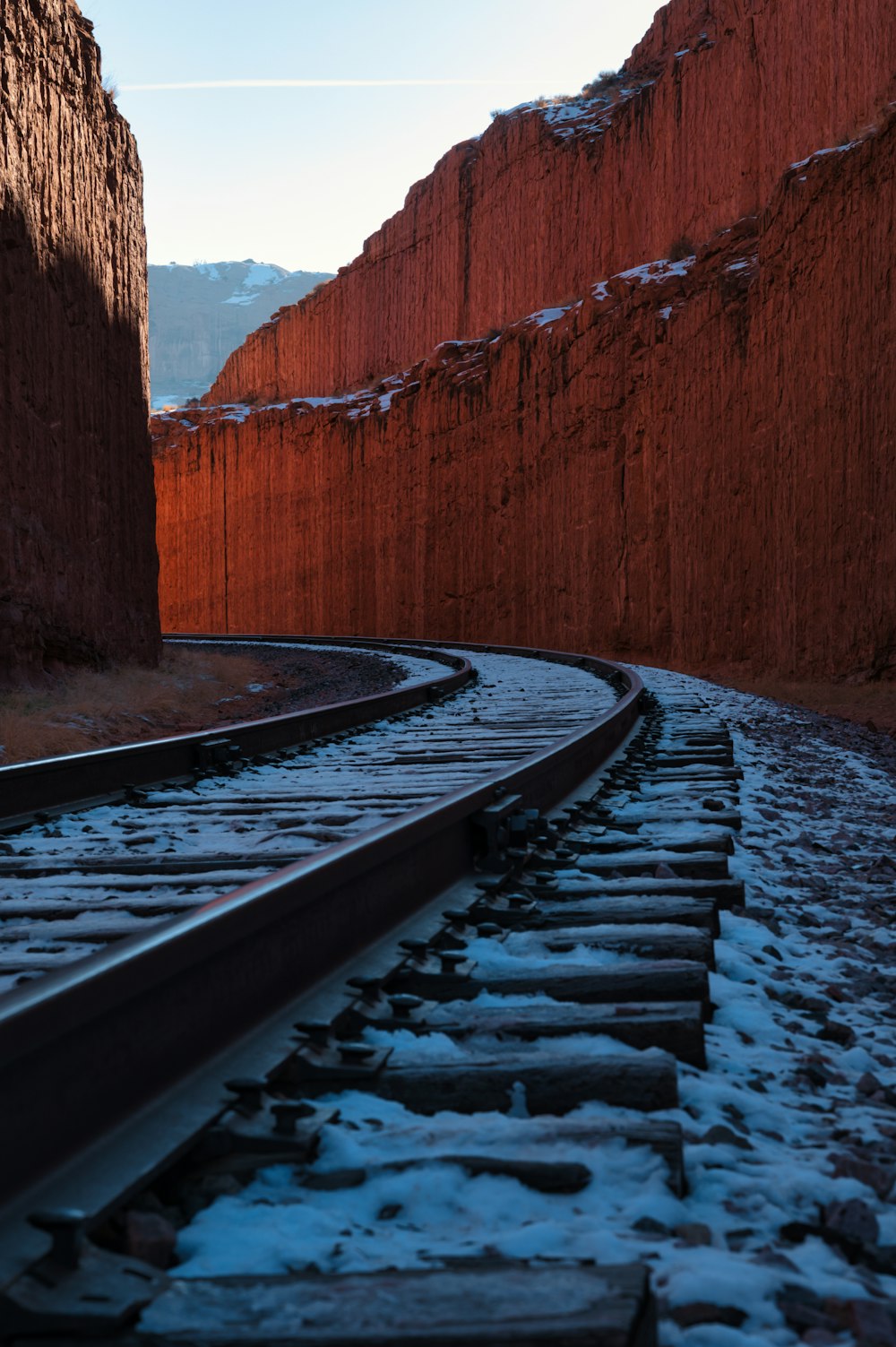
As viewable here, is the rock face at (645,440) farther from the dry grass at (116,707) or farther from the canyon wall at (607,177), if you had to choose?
the dry grass at (116,707)

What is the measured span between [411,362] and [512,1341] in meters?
51.7

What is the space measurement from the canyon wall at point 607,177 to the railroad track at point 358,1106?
28182 mm

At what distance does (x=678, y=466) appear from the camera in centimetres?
2998

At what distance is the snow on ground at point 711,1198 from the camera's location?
159cm

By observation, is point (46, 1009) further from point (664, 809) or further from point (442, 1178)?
point (664, 809)

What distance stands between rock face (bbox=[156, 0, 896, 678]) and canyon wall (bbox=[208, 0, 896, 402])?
0.15 metres

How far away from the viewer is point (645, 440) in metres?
31.9

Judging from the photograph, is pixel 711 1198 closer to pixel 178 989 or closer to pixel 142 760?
pixel 178 989

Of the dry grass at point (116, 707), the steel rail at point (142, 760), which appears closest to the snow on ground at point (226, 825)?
the steel rail at point (142, 760)

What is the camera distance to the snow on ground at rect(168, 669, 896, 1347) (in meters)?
1.59

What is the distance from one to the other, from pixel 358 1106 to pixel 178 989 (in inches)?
15.4

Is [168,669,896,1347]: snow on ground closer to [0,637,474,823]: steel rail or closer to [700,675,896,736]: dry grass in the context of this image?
[0,637,474,823]: steel rail

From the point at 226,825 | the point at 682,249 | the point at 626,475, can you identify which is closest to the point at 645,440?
the point at 626,475

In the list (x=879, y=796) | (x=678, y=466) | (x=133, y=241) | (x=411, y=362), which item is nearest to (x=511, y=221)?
(x=411, y=362)
